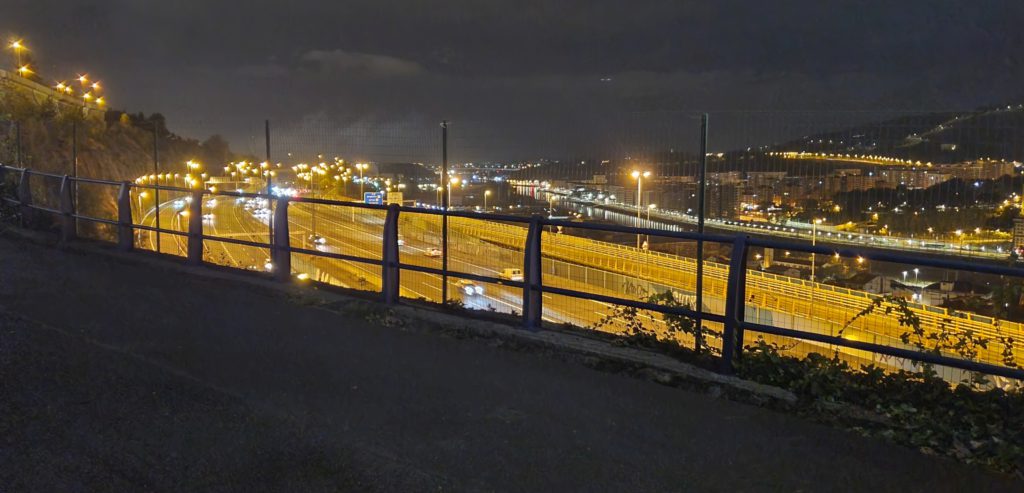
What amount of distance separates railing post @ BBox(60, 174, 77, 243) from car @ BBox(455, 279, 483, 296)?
7.61 metres

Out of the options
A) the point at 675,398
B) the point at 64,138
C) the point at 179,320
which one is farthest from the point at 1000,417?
the point at 64,138

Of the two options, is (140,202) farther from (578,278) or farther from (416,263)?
(578,278)

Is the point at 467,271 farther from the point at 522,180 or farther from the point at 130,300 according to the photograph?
the point at 130,300

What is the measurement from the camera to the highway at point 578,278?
652 centimetres

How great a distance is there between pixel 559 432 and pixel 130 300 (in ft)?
18.9

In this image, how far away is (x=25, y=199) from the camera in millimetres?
15164

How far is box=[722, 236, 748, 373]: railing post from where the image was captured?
614cm

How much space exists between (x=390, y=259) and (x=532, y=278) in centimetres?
187

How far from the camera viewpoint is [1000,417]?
17.4 feet

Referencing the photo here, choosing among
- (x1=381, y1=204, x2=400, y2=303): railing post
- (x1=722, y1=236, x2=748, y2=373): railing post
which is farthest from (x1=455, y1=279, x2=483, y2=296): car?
(x1=722, y1=236, x2=748, y2=373): railing post

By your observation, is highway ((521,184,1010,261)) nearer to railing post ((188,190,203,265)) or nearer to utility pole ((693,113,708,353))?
utility pole ((693,113,708,353))

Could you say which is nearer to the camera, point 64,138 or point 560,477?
point 560,477

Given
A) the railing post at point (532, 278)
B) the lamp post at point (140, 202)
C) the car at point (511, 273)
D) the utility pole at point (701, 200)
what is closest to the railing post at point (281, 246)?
the car at point (511, 273)

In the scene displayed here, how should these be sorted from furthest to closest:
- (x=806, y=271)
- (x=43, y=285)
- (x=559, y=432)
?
(x=43, y=285) → (x=806, y=271) → (x=559, y=432)
